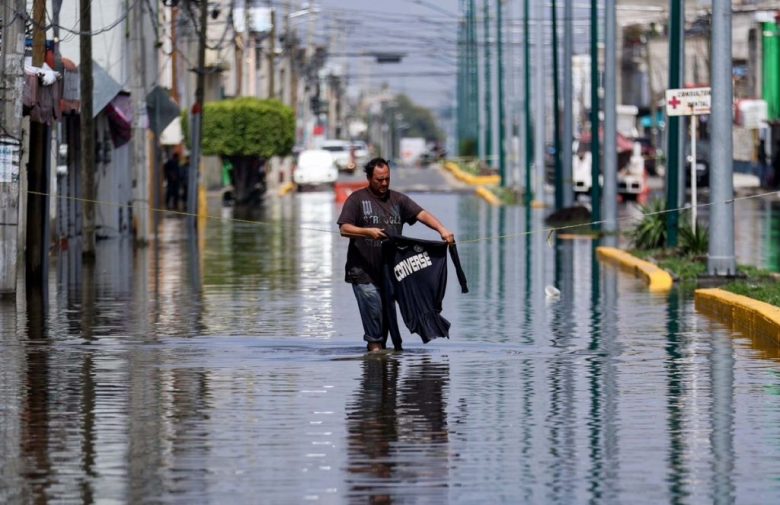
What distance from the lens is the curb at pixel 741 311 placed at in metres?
18.9

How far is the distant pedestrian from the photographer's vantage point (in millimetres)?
65750

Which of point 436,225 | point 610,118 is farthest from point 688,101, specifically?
point 436,225

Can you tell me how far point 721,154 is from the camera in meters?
26.3

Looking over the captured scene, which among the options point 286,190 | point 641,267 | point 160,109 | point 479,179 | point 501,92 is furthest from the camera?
point 479,179

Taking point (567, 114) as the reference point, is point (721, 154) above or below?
below

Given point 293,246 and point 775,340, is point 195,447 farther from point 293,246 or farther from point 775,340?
point 293,246

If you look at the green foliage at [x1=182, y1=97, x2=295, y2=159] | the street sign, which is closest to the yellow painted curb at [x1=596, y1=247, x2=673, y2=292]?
the street sign

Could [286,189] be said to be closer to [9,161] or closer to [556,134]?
[556,134]

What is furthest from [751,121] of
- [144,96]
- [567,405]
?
[567,405]

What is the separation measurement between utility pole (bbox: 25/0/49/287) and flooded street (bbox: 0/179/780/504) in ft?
1.80

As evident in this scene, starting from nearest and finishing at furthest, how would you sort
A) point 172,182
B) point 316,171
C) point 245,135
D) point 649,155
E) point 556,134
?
1. point 556,134
2. point 172,182
3. point 245,135
4. point 316,171
5. point 649,155

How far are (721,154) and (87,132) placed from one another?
12.4 m

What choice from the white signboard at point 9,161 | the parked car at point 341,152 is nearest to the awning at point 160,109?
the white signboard at point 9,161

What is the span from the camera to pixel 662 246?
114 feet
